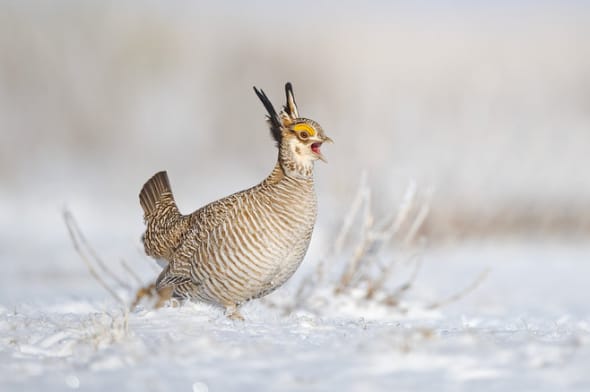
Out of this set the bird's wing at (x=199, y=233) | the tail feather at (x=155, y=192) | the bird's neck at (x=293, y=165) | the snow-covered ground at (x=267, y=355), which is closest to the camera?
the snow-covered ground at (x=267, y=355)

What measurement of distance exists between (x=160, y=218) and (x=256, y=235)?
1.46 m

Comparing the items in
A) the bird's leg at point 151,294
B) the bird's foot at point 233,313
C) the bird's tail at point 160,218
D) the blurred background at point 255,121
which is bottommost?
the bird's leg at point 151,294

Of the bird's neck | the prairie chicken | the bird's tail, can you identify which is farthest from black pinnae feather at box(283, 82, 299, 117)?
the bird's tail

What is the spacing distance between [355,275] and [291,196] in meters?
2.79

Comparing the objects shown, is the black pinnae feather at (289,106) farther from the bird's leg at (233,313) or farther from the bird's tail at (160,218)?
the bird's leg at (233,313)

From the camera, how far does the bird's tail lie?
661 cm

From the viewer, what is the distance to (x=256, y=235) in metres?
5.70

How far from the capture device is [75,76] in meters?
29.8

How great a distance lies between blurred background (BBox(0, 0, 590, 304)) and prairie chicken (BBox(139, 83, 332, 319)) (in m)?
2.11

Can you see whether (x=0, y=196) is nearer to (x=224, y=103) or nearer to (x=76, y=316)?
(x=224, y=103)

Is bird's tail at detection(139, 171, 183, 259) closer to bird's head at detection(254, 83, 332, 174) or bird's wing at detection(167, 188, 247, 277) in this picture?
bird's wing at detection(167, 188, 247, 277)

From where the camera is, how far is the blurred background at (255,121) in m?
15.5

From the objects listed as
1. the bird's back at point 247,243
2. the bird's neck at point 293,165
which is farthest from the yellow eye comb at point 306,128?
the bird's back at point 247,243

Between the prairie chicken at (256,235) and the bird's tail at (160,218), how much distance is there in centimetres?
26
